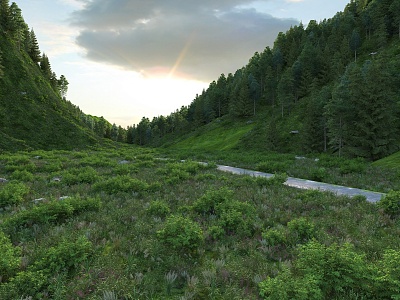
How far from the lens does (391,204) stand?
337 inches

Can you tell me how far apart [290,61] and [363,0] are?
6402cm

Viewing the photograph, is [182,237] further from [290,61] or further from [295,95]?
[290,61]

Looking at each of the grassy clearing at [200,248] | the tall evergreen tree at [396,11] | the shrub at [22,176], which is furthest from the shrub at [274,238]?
the tall evergreen tree at [396,11]

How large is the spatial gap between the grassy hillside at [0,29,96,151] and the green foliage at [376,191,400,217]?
42.7 metres

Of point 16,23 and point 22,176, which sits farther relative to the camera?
point 16,23

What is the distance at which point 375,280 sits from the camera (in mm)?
4410

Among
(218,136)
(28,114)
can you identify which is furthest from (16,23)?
(218,136)

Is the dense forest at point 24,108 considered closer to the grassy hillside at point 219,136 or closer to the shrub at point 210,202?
the grassy hillside at point 219,136

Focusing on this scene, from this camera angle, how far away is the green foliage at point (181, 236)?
20.4 ft

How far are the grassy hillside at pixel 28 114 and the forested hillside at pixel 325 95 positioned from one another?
140ft

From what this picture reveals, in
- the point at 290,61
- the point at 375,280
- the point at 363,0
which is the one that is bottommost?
the point at 375,280

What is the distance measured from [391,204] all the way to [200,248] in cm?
688

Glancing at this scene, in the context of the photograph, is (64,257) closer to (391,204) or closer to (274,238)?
(274,238)

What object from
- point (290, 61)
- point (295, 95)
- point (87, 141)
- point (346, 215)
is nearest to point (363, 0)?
point (290, 61)
